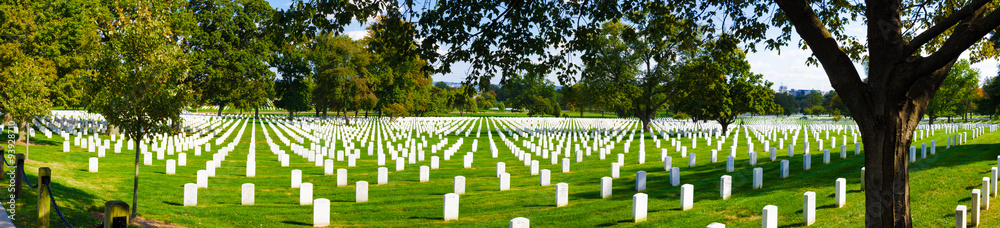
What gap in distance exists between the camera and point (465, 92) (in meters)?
10.0

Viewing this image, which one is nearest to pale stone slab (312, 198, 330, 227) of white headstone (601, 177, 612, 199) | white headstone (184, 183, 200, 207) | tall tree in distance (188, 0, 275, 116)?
white headstone (184, 183, 200, 207)

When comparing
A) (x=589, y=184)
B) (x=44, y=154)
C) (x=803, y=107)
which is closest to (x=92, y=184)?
(x=44, y=154)

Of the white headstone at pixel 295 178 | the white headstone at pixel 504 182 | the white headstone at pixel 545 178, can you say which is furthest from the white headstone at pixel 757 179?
the white headstone at pixel 295 178

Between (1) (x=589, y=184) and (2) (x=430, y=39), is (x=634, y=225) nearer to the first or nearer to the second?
(2) (x=430, y=39)

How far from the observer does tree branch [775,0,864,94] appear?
6.87 meters

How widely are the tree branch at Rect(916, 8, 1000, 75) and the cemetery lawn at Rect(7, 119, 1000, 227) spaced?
11.1ft

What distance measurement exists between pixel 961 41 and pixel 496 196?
30.8ft

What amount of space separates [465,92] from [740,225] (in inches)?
203

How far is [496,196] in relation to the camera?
13359 mm

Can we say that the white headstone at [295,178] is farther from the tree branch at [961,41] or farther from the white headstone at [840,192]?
the tree branch at [961,41]

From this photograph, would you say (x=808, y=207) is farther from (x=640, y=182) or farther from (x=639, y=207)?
(x=640, y=182)

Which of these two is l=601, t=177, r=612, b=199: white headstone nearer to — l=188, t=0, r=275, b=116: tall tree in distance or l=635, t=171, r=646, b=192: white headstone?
l=635, t=171, r=646, b=192: white headstone

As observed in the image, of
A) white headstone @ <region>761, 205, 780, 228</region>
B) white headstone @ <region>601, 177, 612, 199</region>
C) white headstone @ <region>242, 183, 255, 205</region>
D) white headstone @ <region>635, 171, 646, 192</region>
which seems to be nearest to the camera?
white headstone @ <region>761, 205, 780, 228</region>

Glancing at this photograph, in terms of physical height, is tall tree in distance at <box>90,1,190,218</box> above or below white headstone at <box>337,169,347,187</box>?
above
